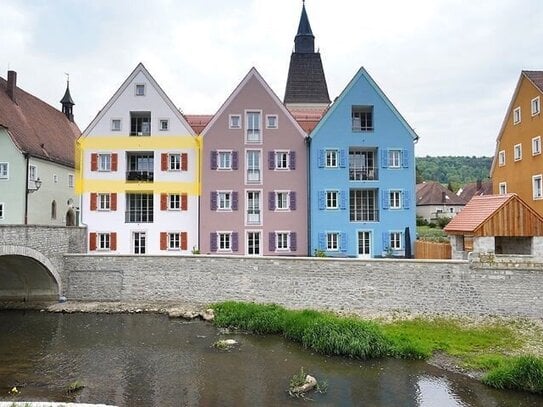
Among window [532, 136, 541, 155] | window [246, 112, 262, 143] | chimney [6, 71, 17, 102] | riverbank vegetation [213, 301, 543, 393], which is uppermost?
chimney [6, 71, 17, 102]

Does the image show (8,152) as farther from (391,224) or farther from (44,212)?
(391,224)

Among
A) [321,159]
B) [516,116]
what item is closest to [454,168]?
[516,116]

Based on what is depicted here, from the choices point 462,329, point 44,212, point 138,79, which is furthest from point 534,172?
point 44,212

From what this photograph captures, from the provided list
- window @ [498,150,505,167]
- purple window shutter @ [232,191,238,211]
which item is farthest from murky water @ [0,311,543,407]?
window @ [498,150,505,167]

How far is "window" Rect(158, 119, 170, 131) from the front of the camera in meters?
28.9

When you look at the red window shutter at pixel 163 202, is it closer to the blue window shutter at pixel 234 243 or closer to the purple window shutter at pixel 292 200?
the blue window shutter at pixel 234 243

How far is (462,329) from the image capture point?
19.6m

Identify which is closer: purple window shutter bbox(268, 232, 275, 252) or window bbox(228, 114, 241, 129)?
purple window shutter bbox(268, 232, 275, 252)

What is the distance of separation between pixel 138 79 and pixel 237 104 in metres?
6.72

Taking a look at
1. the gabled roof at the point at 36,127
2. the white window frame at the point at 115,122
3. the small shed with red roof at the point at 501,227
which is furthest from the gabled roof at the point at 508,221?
the gabled roof at the point at 36,127

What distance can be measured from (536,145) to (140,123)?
24720 millimetres

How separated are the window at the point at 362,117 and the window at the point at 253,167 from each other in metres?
6.70

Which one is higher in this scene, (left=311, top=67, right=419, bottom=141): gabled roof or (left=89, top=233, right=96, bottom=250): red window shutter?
(left=311, top=67, right=419, bottom=141): gabled roof

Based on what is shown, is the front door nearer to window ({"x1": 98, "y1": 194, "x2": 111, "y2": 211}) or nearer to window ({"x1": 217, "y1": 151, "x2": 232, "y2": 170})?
window ({"x1": 217, "y1": 151, "x2": 232, "y2": 170})
